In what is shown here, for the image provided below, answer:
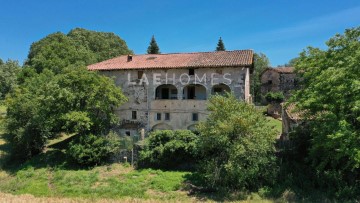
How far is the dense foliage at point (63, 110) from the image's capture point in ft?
81.6

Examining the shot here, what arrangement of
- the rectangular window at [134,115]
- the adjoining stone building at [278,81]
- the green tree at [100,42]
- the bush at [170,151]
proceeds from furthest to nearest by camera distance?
1. the green tree at [100,42]
2. the adjoining stone building at [278,81]
3. the rectangular window at [134,115]
4. the bush at [170,151]

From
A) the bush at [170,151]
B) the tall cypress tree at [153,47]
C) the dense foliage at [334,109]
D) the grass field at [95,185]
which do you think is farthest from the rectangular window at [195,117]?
the tall cypress tree at [153,47]

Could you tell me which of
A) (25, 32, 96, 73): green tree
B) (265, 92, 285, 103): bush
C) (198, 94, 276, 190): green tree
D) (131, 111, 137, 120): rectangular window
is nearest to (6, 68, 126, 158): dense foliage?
(131, 111, 137, 120): rectangular window

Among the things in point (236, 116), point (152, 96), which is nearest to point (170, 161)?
point (236, 116)

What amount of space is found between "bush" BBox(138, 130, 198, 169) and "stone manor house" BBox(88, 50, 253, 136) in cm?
589

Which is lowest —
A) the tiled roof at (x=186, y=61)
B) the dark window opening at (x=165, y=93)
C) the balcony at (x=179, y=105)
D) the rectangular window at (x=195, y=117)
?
the rectangular window at (x=195, y=117)

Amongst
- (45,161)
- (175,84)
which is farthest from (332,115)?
(45,161)

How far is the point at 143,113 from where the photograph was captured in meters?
30.0

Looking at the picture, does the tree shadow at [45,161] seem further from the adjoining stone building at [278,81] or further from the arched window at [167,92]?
the adjoining stone building at [278,81]

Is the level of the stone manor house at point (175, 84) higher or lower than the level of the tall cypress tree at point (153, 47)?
lower

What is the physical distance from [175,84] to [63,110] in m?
10.6

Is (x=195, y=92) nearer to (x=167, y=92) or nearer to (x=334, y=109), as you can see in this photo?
(x=167, y=92)

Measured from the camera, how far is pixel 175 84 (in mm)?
29203

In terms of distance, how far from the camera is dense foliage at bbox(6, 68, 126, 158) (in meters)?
24.9
